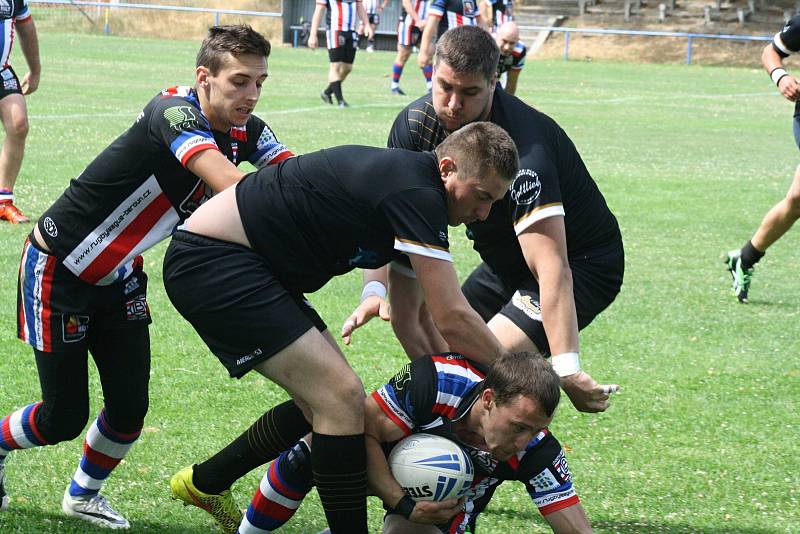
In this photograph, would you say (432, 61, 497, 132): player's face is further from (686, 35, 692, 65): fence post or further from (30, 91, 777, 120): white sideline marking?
(686, 35, 692, 65): fence post

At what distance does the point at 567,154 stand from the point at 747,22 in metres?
36.7

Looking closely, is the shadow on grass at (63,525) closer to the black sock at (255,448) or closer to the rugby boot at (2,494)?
the rugby boot at (2,494)

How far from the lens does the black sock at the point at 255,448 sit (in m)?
4.29

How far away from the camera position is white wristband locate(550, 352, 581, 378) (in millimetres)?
4324

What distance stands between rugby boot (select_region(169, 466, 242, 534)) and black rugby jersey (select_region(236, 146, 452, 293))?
93 cm

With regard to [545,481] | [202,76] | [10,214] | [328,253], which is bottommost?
[10,214]

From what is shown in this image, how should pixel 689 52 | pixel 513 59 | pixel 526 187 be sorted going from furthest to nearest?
pixel 689 52
pixel 513 59
pixel 526 187

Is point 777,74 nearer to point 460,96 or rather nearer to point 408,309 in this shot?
point 460,96

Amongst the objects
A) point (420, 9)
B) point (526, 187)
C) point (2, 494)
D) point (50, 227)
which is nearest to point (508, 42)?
point (420, 9)

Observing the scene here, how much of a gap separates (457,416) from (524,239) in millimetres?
857

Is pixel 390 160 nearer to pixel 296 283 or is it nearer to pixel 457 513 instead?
pixel 296 283

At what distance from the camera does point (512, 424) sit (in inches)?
147

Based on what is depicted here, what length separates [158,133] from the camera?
4164 millimetres

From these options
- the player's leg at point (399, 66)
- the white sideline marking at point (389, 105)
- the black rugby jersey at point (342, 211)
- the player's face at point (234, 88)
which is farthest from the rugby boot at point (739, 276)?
the player's leg at point (399, 66)
